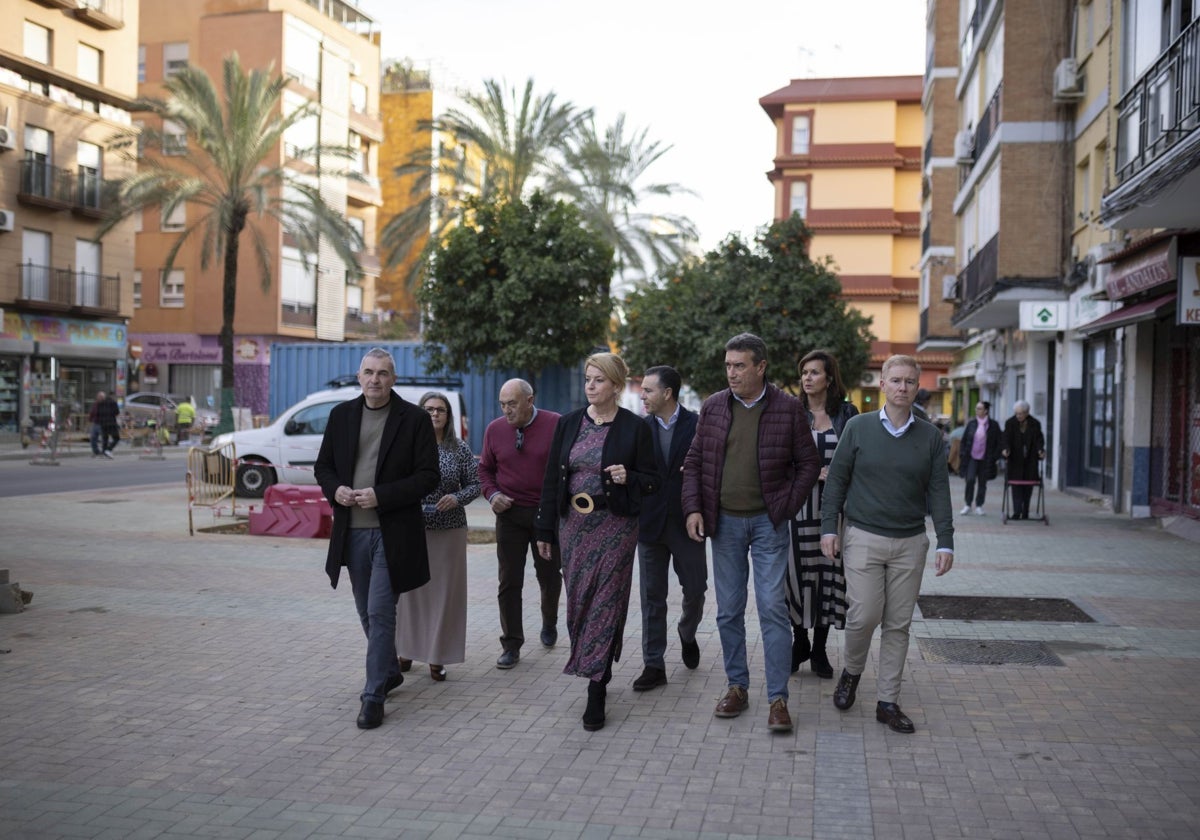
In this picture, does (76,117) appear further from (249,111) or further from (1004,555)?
(1004,555)

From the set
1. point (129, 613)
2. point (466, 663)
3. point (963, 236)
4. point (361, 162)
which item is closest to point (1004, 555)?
point (466, 663)

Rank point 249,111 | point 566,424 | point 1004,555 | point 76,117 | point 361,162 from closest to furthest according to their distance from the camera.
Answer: point 566,424 < point 1004,555 < point 249,111 < point 76,117 < point 361,162

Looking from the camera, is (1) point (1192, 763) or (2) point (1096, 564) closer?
(1) point (1192, 763)

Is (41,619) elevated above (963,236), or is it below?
below

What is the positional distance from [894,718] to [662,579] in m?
1.71

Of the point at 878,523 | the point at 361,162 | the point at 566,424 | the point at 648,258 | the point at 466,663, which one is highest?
the point at 361,162

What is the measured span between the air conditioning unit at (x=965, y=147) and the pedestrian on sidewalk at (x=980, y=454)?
12.6 meters

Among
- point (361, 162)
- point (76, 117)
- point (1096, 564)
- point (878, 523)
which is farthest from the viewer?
point (361, 162)

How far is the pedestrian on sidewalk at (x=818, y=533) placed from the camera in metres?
6.89

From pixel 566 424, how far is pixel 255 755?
233 cm

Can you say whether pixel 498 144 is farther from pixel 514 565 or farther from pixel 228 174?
pixel 514 565

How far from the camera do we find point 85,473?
88.4ft

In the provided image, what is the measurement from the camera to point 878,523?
20.0 ft

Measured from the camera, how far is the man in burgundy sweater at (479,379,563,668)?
760 cm
